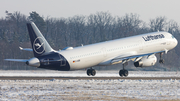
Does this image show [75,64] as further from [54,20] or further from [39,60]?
[54,20]

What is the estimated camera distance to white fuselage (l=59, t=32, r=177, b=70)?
42875 mm

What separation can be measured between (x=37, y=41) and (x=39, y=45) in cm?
61

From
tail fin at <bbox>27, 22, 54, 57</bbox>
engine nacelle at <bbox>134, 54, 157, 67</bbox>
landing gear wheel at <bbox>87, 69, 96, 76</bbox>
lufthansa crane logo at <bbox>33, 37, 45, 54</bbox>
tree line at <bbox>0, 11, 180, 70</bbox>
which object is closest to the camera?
tail fin at <bbox>27, 22, 54, 57</bbox>

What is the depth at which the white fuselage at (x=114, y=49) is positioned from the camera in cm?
4288

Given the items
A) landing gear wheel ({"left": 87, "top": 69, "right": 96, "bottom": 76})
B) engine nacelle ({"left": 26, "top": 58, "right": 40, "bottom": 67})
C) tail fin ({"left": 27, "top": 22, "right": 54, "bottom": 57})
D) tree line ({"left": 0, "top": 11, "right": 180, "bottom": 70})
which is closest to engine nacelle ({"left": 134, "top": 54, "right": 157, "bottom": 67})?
landing gear wheel ({"left": 87, "top": 69, "right": 96, "bottom": 76})

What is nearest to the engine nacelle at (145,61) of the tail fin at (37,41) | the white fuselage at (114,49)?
the white fuselage at (114,49)

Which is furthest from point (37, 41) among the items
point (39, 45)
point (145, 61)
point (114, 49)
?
point (145, 61)

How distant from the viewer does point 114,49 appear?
153 feet

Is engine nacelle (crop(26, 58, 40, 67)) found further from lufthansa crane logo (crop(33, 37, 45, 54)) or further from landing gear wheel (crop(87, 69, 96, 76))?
landing gear wheel (crop(87, 69, 96, 76))

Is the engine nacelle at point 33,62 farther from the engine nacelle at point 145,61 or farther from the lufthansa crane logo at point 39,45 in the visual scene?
the engine nacelle at point 145,61

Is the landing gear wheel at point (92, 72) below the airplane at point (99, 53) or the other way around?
below

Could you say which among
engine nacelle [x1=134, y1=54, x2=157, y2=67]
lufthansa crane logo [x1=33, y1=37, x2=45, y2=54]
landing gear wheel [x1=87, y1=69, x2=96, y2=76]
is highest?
lufthansa crane logo [x1=33, y1=37, x2=45, y2=54]

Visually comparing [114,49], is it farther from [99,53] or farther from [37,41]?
[37,41]

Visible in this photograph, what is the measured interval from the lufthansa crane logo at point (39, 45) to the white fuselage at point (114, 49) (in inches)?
104
